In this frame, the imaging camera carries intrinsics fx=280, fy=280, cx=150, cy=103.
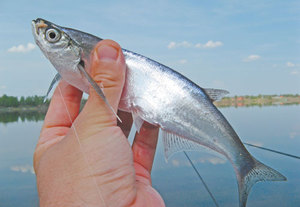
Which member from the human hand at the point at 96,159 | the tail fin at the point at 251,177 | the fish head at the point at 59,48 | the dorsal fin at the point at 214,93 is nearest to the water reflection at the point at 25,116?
the fish head at the point at 59,48

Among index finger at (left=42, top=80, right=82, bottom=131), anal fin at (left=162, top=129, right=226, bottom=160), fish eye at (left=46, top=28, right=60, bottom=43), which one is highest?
fish eye at (left=46, top=28, right=60, bottom=43)

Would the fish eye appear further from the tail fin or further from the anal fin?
the tail fin

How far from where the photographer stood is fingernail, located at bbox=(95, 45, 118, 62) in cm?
168

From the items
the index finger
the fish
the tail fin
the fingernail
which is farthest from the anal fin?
the index finger

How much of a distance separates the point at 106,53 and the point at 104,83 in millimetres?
183

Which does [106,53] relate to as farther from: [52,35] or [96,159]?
[96,159]

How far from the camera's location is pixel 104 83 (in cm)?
167

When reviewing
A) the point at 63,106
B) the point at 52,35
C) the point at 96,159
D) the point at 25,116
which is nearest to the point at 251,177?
the point at 96,159

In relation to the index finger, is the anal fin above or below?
below

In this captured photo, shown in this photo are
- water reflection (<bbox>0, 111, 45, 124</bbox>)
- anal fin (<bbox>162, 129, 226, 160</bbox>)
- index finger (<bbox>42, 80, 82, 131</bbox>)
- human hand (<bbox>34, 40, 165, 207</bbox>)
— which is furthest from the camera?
water reflection (<bbox>0, 111, 45, 124</bbox>)

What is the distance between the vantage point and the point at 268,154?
19.9ft

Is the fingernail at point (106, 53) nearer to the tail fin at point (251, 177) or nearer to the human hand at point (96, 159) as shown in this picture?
the human hand at point (96, 159)

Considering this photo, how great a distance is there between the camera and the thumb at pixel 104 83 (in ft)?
5.30

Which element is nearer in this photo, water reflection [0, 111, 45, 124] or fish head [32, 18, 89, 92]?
fish head [32, 18, 89, 92]
